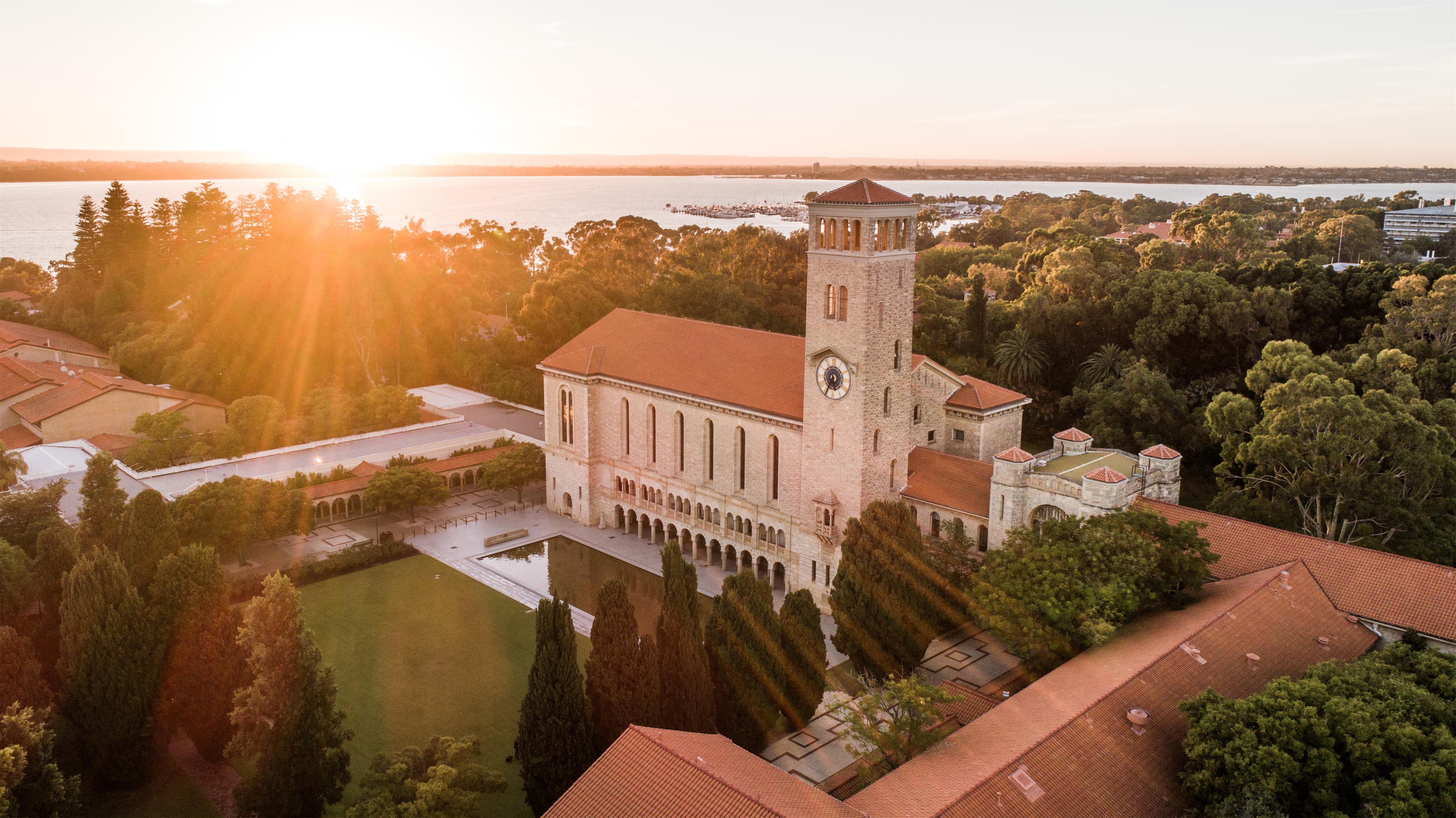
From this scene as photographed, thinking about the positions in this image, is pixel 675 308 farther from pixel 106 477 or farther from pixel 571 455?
pixel 106 477

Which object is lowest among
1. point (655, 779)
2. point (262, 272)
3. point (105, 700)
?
point (105, 700)

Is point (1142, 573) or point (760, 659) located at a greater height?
point (1142, 573)

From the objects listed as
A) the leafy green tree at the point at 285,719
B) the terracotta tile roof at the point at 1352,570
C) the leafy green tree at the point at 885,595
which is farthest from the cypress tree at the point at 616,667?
the terracotta tile roof at the point at 1352,570

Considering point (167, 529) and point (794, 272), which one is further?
point (794, 272)

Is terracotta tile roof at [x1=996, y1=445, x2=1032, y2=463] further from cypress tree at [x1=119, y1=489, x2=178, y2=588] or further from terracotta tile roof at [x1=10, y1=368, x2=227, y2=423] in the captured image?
terracotta tile roof at [x1=10, y1=368, x2=227, y2=423]

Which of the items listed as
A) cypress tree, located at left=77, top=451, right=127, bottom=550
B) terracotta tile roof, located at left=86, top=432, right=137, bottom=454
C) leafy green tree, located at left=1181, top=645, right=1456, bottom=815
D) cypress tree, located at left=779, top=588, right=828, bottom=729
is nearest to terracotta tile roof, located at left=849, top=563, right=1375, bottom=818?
leafy green tree, located at left=1181, top=645, right=1456, bottom=815

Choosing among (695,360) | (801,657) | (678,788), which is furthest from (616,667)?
(695,360)

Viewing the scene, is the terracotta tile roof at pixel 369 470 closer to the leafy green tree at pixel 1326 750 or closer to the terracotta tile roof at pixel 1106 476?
the terracotta tile roof at pixel 1106 476

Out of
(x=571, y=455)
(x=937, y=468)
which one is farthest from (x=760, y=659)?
(x=571, y=455)

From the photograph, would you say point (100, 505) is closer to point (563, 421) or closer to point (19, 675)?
point (19, 675)
